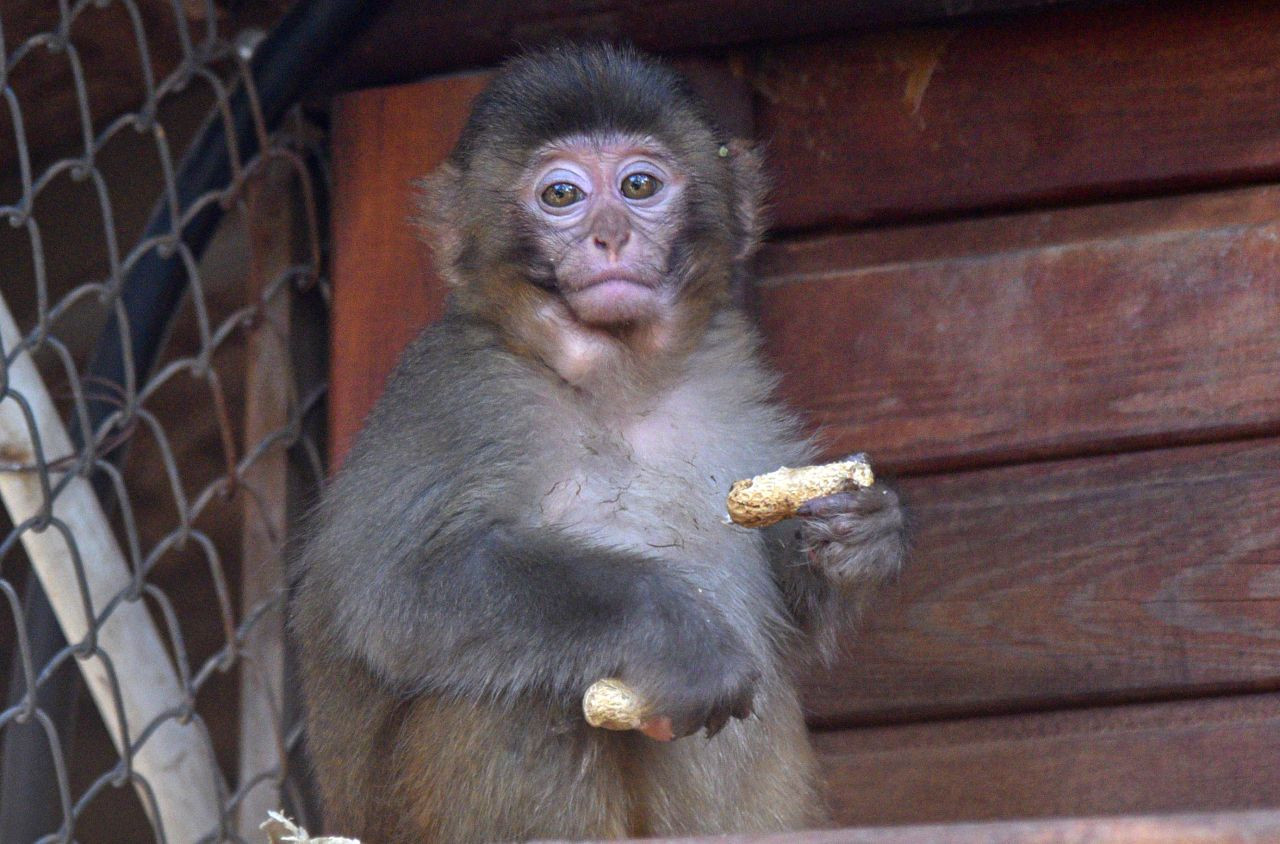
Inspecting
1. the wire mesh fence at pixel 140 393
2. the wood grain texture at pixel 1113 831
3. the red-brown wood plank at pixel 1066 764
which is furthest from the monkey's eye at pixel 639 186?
the wood grain texture at pixel 1113 831

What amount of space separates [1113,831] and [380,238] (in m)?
2.71

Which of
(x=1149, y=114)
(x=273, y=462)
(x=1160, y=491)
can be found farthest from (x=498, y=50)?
(x=1160, y=491)

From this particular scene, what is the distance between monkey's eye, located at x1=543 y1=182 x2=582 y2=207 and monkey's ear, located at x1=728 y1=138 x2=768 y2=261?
448 mm

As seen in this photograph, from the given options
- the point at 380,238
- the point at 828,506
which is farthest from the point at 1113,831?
the point at 380,238

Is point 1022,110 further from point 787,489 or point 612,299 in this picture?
point 787,489

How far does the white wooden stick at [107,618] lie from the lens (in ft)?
12.1

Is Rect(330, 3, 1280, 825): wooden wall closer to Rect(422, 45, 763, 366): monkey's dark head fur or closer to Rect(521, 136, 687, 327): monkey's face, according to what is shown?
Rect(422, 45, 763, 366): monkey's dark head fur

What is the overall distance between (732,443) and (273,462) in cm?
130

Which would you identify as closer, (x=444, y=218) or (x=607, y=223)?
(x=607, y=223)

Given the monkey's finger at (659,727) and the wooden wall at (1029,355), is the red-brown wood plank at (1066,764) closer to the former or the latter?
the wooden wall at (1029,355)

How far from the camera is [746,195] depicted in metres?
3.75

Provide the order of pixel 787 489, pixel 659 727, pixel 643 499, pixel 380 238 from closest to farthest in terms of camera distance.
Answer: pixel 659 727 < pixel 787 489 < pixel 643 499 < pixel 380 238

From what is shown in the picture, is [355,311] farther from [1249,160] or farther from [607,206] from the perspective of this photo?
[1249,160]

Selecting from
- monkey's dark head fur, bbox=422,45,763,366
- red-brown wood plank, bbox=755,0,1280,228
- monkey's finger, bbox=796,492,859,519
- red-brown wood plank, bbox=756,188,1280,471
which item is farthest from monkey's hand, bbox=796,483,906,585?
red-brown wood plank, bbox=755,0,1280,228
